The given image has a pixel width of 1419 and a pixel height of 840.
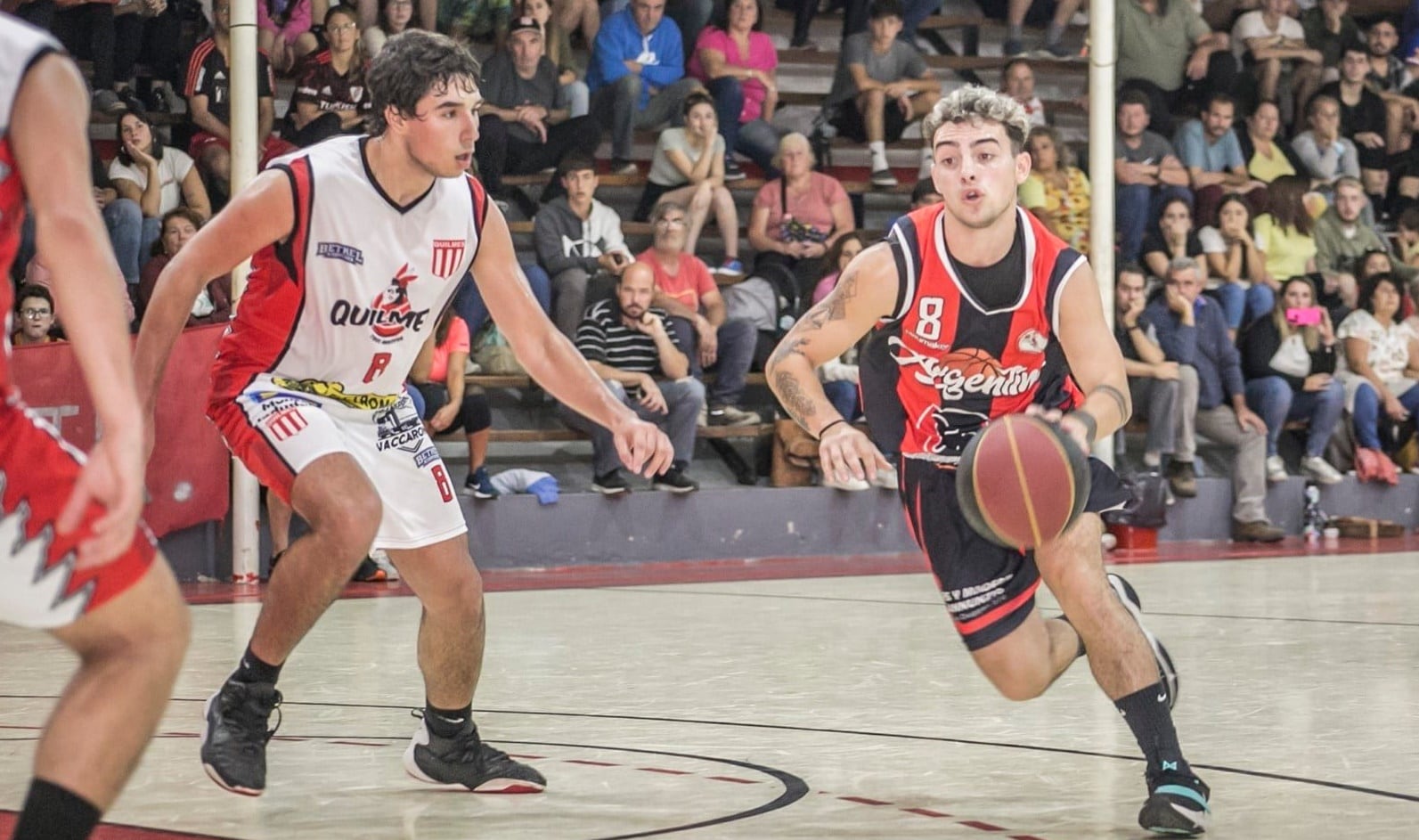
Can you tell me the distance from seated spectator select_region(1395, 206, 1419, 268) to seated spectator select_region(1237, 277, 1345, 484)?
1626 millimetres

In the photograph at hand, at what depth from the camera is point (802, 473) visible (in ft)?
37.2

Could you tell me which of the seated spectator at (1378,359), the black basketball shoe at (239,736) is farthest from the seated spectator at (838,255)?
the black basketball shoe at (239,736)

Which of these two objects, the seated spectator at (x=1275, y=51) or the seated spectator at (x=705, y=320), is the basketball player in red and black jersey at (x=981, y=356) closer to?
the seated spectator at (x=705, y=320)

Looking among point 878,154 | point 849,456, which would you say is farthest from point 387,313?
point 878,154

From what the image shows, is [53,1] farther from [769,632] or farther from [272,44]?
[769,632]

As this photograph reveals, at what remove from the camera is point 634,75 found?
1205 centimetres

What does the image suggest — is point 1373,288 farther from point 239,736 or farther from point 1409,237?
point 239,736

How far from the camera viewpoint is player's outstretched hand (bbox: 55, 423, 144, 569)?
2.42 m

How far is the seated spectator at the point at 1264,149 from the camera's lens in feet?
44.7

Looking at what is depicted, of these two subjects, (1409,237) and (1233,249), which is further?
(1409,237)

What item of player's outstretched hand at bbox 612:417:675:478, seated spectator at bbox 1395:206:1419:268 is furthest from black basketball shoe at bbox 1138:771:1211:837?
seated spectator at bbox 1395:206:1419:268

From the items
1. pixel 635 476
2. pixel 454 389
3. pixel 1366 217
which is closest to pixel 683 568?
pixel 635 476

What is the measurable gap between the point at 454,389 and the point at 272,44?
267 centimetres

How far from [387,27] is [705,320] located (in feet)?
8.44
